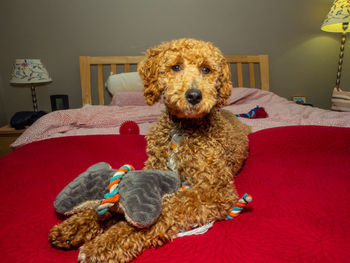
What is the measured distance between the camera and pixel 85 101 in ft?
9.72

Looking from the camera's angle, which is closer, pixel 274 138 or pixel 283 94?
pixel 274 138

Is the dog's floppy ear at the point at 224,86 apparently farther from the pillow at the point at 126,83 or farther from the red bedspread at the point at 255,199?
the pillow at the point at 126,83

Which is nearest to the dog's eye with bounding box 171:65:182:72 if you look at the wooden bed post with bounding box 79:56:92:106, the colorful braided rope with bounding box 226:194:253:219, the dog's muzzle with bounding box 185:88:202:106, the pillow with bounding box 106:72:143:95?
the dog's muzzle with bounding box 185:88:202:106

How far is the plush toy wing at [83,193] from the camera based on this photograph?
643 mm

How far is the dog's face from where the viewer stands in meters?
0.73

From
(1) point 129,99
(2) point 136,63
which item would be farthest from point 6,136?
(2) point 136,63

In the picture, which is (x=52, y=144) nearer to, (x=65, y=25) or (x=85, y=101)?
(x=85, y=101)

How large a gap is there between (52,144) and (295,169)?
129cm

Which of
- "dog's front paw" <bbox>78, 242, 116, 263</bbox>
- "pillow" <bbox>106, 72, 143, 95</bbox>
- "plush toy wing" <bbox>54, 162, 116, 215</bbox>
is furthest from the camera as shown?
"pillow" <bbox>106, 72, 143, 95</bbox>

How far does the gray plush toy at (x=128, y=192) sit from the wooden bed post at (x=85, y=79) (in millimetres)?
2455

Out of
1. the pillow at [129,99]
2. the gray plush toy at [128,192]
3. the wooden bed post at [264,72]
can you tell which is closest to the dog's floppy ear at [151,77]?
the gray plush toy at [128,192]

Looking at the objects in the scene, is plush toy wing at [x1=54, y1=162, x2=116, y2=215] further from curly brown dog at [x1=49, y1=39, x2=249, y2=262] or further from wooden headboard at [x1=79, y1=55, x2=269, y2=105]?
wooden headboard at [x1=79, y1=55, x2=269, y2=105]

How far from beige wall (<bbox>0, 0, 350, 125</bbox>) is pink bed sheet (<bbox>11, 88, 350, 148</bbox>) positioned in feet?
4.26

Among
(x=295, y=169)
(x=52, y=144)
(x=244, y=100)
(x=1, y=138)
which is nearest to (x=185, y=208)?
(x=295, y=169)
